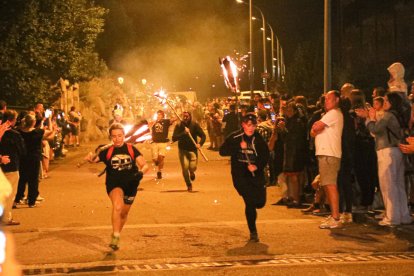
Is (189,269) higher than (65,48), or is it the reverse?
(65,48)

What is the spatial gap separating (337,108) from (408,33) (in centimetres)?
3042

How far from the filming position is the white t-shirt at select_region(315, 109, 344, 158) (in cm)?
1125

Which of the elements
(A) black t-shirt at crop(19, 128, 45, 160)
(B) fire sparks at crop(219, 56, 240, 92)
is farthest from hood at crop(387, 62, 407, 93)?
(B) fire sparks at crop(219, 56, 240, 92)

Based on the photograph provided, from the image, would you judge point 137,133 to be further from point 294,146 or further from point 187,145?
point 294,146

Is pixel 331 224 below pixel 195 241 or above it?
above

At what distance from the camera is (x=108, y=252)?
9773 millimetres

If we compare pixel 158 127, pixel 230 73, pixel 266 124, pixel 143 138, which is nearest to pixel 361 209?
pixel 266 124

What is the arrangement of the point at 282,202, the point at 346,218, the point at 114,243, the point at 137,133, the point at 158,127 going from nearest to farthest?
the point at 114,243
the point at 346,218
the point at 282,202
the point at 137,133
the point at 158,127

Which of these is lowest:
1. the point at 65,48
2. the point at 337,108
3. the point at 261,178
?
the point at 261,178

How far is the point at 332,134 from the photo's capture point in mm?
11297

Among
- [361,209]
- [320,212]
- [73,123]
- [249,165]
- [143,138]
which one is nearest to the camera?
[249,165]

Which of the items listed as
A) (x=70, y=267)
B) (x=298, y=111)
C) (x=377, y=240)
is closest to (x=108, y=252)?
(x=70, y=267)

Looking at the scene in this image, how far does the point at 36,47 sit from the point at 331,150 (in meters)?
14.5

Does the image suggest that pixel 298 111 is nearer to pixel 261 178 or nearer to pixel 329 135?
pixel 329 135
